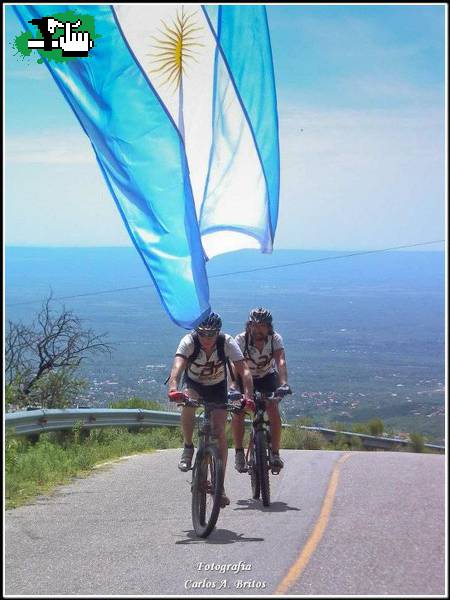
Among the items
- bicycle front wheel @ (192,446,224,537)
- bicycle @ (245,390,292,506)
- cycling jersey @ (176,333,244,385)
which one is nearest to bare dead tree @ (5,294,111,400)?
bicycle @ (245,390,292,506)

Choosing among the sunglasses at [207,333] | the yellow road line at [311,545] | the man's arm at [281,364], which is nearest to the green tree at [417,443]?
the yellow road line at [311,545]

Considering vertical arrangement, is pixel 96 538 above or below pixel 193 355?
below

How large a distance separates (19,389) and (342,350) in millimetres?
80144

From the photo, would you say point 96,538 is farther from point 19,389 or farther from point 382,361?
point 382,361

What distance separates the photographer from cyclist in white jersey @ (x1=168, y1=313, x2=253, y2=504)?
30.9 feet

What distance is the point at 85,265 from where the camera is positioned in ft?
553

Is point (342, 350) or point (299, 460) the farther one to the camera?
point (342, 350)

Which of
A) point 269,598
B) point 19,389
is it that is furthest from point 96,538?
point 19,389

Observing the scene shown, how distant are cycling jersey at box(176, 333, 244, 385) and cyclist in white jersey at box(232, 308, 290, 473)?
3.69 feet

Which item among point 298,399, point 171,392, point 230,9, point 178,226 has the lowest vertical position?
point 298,399

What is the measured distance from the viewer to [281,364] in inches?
432

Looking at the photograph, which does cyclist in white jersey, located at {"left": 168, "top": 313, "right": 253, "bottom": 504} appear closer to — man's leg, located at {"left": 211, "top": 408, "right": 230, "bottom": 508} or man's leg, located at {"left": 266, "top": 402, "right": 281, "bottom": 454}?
man's leg, located at {"left": 211, "top": 408, "right": 230, "bottom": 508}

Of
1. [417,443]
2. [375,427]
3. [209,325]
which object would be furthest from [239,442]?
[375,427]

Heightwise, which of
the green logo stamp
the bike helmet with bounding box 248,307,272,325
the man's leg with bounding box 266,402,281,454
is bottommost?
the man's leg with bounding box 266,402,281,454
